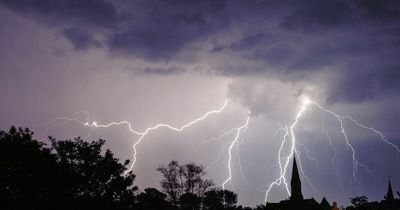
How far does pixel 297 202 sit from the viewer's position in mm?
A: 101312

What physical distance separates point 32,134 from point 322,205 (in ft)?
211

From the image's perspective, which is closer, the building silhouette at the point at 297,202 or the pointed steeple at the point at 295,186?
the building silhouette at the point at 297,202

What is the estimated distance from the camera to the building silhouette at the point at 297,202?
9981cm

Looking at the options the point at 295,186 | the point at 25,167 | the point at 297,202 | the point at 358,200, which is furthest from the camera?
the point at 295,186

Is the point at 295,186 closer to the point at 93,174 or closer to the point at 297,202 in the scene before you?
the point at 297,202

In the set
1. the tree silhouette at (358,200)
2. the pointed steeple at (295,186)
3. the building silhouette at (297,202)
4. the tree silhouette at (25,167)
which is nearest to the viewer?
the tree silhouette at (358,200)

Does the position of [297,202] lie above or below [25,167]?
above

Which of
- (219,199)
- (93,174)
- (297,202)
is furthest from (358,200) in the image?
(219,199)

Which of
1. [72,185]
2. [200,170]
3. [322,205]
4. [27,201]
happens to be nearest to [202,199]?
[200,170]

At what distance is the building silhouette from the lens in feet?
327

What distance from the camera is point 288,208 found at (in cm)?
9969

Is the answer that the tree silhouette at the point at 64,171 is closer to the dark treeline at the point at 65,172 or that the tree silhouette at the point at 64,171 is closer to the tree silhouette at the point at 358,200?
the dark treeline at the point at 65,172

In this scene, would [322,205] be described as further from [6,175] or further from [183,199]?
[6,175]

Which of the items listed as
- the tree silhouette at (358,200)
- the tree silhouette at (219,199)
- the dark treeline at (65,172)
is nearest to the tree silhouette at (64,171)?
the dark treeline at (65,172)
